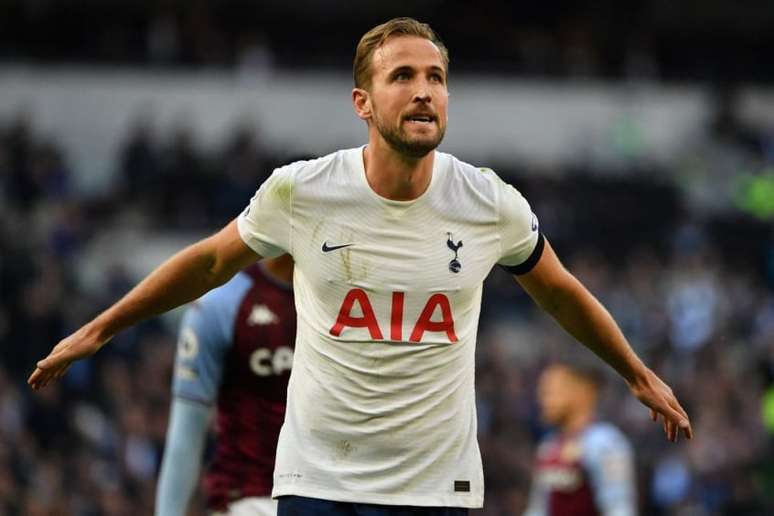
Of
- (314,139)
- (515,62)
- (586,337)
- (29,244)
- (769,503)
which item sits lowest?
(769,503)

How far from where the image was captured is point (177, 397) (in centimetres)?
641

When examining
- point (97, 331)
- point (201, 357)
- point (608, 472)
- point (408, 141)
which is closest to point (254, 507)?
point (201, 357)

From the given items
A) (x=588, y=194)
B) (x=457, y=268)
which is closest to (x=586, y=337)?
(x=457, y=268)

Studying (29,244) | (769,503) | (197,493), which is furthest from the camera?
(29,244)

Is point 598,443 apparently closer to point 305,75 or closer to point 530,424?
point 530,424

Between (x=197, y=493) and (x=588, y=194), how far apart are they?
987 centimetres

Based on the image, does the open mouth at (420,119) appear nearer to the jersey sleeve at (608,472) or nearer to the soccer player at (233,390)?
the soccer player at (233,390)

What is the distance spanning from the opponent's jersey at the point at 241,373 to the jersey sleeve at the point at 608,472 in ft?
8.83

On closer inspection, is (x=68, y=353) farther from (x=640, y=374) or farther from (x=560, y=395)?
(x=560, y=395)

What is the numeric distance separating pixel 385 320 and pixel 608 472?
3.90m

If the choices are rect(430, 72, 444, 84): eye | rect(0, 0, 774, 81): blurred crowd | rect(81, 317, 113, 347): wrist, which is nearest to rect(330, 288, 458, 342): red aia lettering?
rect(430, 72, 444, 84): eye

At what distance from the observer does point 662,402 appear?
5.21m

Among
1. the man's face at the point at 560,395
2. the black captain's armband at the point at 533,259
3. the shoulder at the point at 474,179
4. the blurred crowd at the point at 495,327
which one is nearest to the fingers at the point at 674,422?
the black captain's armband at the point at 533,259

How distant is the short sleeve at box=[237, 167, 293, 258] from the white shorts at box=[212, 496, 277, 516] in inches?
59.0
